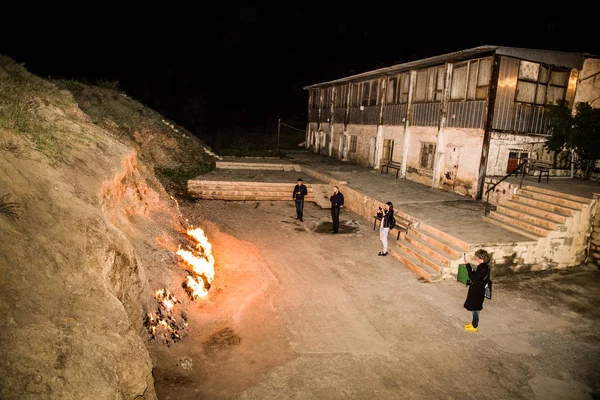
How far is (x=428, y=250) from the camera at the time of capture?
11.0 m

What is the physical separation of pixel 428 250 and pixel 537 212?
4.25 metres

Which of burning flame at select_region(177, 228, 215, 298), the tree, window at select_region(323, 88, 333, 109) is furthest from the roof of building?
window at select_region(323, 88, 333, 109)

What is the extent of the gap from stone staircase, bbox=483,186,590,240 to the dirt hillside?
34.2ft

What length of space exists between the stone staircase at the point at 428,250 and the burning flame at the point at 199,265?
19.4 feet

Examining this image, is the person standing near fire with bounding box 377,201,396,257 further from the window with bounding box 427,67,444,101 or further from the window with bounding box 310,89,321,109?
the window with bounding box 310,89,321,109

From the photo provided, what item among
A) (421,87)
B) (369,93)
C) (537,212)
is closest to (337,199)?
(537,212)

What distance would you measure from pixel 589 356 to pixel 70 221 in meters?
9.83

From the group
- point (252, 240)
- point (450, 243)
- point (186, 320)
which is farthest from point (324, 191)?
point (186, 320)

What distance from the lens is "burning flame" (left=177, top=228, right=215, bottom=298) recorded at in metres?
8.45

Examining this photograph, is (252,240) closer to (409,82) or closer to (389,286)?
(389,286)

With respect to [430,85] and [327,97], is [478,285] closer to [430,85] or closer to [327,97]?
[430,85]

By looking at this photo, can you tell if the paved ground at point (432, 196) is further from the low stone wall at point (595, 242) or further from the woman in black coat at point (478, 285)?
the woman in black coat at point (478, 285)

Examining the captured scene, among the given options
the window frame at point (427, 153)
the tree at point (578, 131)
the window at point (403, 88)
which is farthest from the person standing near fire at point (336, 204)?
the window at point (403, 88)

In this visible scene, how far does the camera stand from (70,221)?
5703mm
